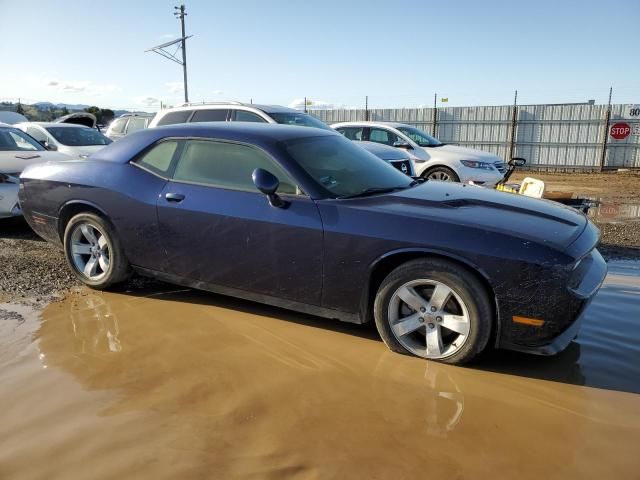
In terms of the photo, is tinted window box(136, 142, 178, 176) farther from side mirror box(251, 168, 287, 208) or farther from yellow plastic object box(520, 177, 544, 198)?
yellow plastic object box(520, 177, 544, 198)

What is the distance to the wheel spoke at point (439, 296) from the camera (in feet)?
10.7

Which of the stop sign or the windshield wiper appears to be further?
the stop sign

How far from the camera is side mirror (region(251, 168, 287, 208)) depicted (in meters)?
3.69

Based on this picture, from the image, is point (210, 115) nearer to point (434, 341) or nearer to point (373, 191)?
point (373, 191)

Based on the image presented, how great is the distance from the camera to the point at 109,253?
4656 millimetres

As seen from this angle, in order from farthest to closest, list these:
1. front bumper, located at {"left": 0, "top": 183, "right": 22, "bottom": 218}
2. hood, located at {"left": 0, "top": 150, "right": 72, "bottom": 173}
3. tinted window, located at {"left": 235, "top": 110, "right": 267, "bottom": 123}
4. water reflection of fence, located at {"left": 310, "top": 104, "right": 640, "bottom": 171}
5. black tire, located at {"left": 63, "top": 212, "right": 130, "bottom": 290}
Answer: water reflection of fence, located at {"left": 310, "top": 104, "right": 640, "bottom": 171} → tinted window, located at {"left": 235, "top": 110, "right": 267, "bottom": 123} → hood, located at {"left": 0, "top": 150, "right": 72, "bottom": 173} → front bumper, located at {"left": 0, "top": 183, "right": 22, "bottom": 218} → black tire, located at {"left": 63, "top": 212, "right": 130, "bottom": 290}

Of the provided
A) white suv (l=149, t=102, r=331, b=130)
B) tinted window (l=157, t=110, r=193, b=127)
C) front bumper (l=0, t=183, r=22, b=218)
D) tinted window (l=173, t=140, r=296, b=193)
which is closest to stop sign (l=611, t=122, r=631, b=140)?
white suv (l=149, t=102, r=331, b=130)

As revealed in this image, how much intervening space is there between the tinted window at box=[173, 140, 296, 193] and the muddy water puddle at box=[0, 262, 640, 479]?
42.7 inches

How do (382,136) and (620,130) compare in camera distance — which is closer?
(382,136)

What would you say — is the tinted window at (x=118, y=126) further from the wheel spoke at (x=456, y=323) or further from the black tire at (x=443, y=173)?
the wheel spoke at (x=456, y=323)

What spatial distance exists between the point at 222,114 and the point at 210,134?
15.1ft

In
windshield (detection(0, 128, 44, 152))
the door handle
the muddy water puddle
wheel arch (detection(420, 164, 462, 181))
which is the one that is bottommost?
the muddy water puddle

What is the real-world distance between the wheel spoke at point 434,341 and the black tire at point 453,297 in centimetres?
2

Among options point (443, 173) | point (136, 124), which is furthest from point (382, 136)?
point (136, 124)
